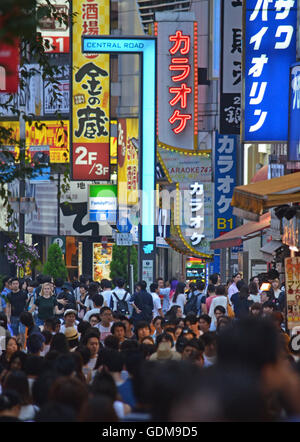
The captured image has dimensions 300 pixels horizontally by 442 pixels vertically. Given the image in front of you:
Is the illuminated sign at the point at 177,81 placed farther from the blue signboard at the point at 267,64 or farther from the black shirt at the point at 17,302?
the black shirt at the point at 17,302

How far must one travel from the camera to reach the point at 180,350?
1127 centimetres

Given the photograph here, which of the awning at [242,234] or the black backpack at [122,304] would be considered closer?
the black backpack at [122,304]

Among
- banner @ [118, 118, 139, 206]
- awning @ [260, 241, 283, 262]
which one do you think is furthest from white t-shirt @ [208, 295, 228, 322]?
banner @ [118, 118, 139, 206]

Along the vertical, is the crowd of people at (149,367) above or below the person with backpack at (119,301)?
above

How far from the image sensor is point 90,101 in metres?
29.7

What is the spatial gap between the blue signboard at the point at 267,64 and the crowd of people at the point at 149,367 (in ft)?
9.62

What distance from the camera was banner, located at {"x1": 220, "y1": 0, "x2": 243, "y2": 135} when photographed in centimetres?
2347

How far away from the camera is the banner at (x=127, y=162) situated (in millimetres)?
36647

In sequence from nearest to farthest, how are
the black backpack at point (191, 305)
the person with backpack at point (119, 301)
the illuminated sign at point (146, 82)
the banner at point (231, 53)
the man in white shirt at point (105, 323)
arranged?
1. the man in white shirt at point (105, 323)
2. the person with backpack at point (119, 301)
3. the black backpack at point (191, 305)
4. the banner at point (231, 53)
5. the illuminated sign at point (146, 82)

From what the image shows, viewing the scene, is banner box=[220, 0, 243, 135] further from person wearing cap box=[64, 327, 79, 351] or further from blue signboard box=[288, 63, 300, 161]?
person wearing cap box=[64, 327, 79, 351]

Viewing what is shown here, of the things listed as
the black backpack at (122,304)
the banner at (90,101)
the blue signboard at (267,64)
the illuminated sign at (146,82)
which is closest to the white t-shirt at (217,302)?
the black backpack at (122,304)

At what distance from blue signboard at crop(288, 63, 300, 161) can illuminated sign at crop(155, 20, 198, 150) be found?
1119 centimetres
